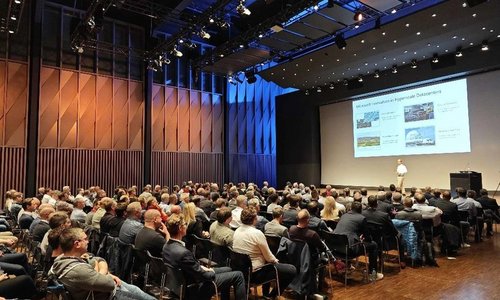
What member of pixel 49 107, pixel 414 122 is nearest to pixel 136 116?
pixel 49 107

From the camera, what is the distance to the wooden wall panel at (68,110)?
512 inches

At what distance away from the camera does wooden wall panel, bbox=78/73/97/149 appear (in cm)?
1342

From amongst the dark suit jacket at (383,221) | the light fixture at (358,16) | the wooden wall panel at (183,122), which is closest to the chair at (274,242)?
the dark suit jacket at (383,221)

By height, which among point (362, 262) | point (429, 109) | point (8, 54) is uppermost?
point (8, 54)

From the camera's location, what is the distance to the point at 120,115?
14.4m

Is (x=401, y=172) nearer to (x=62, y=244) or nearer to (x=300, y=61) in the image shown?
(x=300, y=61)

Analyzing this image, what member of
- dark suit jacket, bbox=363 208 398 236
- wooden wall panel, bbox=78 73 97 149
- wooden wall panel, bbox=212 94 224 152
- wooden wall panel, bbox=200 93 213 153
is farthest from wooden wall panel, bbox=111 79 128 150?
dark suit jacket, bbox=363 208 398 236

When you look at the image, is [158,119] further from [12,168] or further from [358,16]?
[358,16]

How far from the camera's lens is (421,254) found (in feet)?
19.4

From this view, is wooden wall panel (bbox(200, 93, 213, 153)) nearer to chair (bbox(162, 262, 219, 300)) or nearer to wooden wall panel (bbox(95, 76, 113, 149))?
wooden wall panel (bbox(95, 76, 113, 149))

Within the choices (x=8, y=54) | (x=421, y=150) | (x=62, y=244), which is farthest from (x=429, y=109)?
(x=8, y=54)

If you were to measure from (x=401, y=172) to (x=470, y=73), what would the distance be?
4169 millimetres

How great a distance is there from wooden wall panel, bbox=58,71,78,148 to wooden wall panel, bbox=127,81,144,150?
84.1 inches

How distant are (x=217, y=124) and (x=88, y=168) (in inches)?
252
